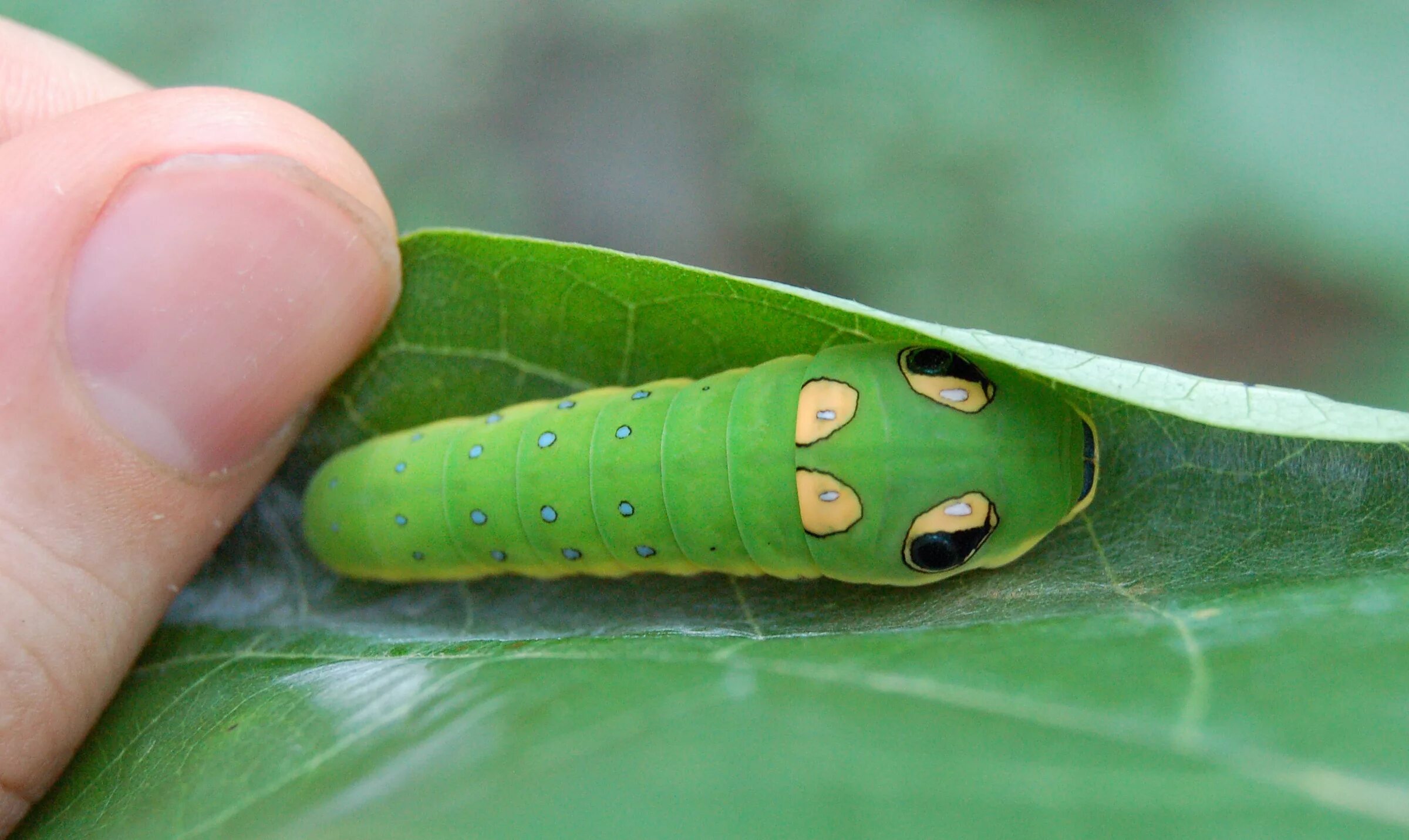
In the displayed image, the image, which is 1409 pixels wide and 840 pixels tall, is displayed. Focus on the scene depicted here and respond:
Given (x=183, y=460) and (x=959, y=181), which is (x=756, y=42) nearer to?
(x=959, y=181)

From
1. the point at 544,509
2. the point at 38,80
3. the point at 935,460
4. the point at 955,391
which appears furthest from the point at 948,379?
the point at 38,80

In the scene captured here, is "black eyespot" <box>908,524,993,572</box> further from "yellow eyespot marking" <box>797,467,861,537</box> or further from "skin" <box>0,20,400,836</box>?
"skin" <box>0,20,400,836</box>

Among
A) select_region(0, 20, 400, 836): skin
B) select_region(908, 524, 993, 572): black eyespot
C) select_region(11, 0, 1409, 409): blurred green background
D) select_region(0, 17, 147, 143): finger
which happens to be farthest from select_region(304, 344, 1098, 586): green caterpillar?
select_region(11, 0, 1409, 409): blurred green background

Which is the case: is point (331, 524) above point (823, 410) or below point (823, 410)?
below

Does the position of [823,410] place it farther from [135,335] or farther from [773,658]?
[135,335]

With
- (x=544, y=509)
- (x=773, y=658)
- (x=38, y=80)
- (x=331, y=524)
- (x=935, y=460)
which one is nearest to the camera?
(x=773, y=658)

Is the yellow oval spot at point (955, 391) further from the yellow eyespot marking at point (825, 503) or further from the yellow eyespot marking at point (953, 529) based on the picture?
the yellow eyespot marking at point (825, 503)
